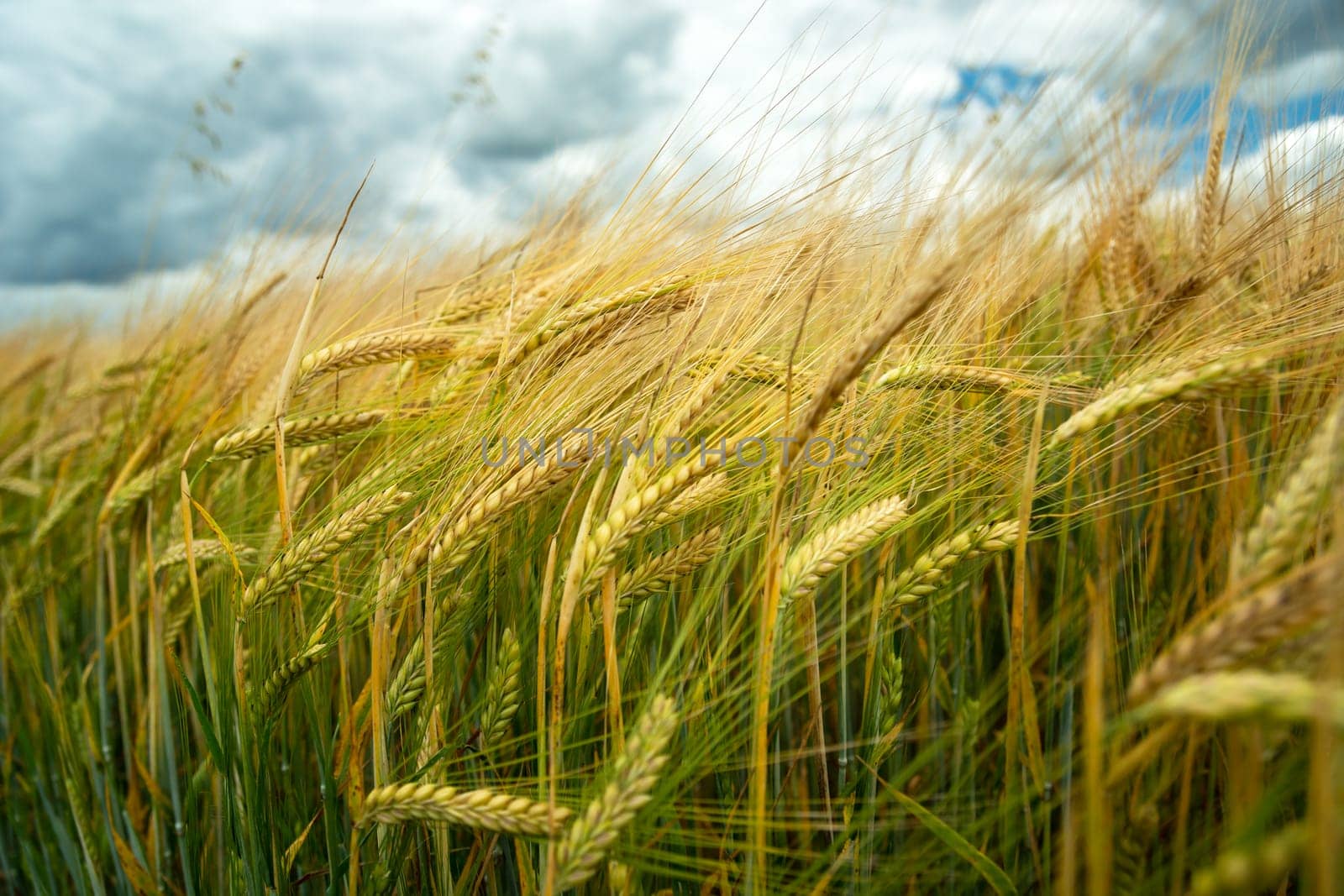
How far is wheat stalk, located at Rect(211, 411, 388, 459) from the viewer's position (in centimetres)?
112

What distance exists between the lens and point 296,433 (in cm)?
112

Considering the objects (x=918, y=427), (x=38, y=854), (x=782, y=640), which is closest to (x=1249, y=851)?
(x=782, y=640)

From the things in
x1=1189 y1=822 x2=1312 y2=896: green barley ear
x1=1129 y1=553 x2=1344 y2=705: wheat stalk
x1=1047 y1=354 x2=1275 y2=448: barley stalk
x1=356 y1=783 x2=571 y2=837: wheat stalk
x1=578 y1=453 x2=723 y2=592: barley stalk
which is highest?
x1=1047 y1=354 x2=1275 y2=448: barley stalk

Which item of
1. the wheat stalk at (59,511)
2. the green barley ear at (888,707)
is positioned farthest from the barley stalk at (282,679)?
the wheat stalk at (59,511)

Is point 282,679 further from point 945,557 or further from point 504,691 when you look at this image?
point 945,557

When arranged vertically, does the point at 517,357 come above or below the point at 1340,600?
above

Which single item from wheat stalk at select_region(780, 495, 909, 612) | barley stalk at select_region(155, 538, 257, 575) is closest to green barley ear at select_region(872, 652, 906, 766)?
wheat stalk at select_region(780, 495, 909, 612)

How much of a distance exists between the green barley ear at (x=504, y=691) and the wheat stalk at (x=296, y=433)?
18.9 inches

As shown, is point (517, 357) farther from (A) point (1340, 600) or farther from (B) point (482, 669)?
(A) point (1340, 600)

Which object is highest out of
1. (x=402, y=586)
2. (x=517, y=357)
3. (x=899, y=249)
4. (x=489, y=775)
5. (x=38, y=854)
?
(x=899, y=249)

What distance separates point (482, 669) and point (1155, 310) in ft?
4.23

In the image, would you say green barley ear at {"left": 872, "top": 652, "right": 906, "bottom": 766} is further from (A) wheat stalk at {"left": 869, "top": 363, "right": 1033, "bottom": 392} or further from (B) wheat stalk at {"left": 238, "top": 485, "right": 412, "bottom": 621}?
(B) wheat stalk at {"left": 238, "top": 485, "right": 412, "bottom": 621}

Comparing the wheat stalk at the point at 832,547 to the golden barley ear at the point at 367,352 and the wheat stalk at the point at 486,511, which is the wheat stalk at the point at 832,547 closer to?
the wheat stalk at the point at 486,511

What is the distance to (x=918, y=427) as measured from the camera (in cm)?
104
